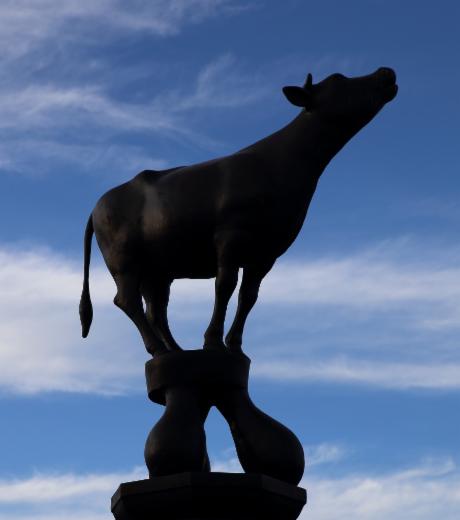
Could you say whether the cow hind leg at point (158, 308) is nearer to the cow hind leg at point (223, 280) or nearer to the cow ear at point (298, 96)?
the cow hind leg at point (223, 280)

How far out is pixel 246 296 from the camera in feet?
23.8

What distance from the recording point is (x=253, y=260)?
7.08m

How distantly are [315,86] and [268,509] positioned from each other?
2999 mm

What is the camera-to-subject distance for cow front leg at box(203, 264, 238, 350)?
6934 mm

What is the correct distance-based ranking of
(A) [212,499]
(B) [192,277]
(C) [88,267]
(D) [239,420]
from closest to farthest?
1. (A) [212,499]
2. (D) [239,420]
3. (B) [192,277]
4. (C) [88,267]

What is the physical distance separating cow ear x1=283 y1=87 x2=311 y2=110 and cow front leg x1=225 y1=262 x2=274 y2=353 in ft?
3.84

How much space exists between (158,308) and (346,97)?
6.67 ft

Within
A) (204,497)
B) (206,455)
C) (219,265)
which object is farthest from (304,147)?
(204,497)

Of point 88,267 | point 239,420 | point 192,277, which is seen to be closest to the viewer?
point 239,420

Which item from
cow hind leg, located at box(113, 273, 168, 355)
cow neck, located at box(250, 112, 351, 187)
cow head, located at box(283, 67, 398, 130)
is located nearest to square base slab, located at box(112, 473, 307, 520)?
cow hind leg, located at box(113, 273, 168, 355)

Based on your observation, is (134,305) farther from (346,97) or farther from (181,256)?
(346,97)

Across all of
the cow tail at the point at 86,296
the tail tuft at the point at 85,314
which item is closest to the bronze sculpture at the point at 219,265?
the cow tail at the point at 86,296

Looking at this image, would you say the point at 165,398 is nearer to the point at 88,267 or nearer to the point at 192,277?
the point at 192,277

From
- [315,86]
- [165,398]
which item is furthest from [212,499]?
[315,86]
